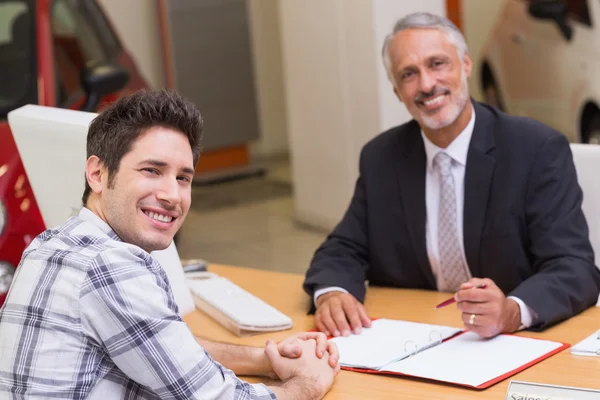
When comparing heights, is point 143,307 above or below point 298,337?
above

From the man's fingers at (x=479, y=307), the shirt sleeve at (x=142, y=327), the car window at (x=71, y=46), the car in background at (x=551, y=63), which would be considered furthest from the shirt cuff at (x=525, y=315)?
the car in background at (x=551, y=63)

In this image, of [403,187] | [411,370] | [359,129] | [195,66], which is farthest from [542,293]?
[195,66]

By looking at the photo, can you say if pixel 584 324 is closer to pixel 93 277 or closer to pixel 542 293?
pixel 542 293

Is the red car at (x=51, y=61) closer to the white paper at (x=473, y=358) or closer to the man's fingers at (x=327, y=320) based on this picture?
the man's fingers at (x=327, y=320)

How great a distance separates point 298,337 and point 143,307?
0.56 m

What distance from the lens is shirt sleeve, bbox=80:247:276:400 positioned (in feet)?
4.97

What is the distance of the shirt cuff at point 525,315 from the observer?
217 cm

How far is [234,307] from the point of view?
2.47 metres

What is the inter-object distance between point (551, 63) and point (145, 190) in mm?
4928

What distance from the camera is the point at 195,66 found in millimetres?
8633

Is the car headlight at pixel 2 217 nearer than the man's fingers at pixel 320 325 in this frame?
No

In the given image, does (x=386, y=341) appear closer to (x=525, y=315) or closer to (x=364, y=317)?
(x=364, y=317)

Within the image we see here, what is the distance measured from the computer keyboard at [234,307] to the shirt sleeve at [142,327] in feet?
2.42

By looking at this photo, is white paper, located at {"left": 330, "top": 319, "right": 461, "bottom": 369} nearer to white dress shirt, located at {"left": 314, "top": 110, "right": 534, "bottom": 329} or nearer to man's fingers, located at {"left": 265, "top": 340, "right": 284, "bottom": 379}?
man's fingers, located at {"left": 265, "top": 340, "right": 284, "bottom": 379}
